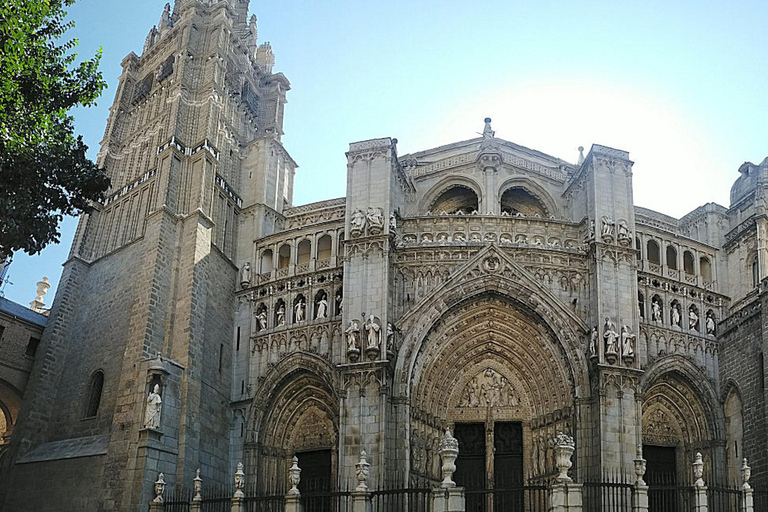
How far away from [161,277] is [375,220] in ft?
23.9

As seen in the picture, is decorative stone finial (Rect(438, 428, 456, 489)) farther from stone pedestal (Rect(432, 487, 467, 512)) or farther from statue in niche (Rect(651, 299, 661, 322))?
statue in niche (Rect(651, 299, 661, 322))

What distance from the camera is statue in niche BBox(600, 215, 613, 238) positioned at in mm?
26344

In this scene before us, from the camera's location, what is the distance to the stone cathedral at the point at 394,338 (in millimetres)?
24578

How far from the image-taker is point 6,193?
18.9 metres

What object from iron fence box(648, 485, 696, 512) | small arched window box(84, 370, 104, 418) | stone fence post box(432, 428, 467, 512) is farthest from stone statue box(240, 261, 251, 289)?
iron fence box(648, 485, 696, 512)

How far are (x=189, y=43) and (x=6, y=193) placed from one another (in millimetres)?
17031

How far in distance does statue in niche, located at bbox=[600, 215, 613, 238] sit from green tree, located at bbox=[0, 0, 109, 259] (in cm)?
1510

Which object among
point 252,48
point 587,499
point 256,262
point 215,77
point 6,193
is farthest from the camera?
point 252,48

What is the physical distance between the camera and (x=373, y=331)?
2495 centimetres

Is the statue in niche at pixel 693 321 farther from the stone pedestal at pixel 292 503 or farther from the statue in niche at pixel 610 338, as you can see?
the stone pedestal at pixel 292 503

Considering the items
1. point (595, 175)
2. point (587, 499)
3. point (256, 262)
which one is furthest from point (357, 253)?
point (587, 499)

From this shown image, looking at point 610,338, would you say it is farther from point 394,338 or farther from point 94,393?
point 94,393

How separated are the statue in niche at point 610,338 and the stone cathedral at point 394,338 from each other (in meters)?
0.08

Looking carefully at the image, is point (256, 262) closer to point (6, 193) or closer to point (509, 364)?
point (509, 364)
